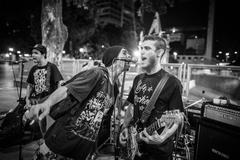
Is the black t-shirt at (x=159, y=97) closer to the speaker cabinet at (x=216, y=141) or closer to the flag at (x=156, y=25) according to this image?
the speaker cabinet at (x=216, y=141)

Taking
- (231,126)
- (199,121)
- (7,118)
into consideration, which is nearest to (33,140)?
(7,118)

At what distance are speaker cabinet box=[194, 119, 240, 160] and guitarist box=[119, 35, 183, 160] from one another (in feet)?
1.93

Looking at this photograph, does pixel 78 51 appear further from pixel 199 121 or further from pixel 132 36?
pixel 199 121

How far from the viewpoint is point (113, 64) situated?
265 centimetres

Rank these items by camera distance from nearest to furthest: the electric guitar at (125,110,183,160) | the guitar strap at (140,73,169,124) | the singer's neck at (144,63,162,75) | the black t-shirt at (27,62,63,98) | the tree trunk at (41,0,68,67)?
the electric guitar at (125,110,183,160), the guitar strap at (140,73,169,124), the singer's neck at (144,63,162,75), the black t-shirt at (27,62,63,98), the tree trunk at (41,0,68,67)

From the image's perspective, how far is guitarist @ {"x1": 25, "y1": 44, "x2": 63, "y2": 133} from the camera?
14.5ft

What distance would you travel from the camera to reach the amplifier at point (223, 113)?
2.37m

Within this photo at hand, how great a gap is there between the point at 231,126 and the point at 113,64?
1.72m

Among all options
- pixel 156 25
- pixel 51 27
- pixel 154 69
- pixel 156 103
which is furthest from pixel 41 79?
pixel 156 25

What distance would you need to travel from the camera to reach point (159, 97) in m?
2.36

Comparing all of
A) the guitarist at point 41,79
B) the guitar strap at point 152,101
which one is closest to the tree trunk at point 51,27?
the guitarist at point 41,79

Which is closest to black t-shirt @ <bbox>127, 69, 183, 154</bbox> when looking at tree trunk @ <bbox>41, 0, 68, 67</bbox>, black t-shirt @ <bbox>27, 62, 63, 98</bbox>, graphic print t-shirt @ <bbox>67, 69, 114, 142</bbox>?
graphic print t-shirt @ <bbox>67, 69, 114, 142</bbox>

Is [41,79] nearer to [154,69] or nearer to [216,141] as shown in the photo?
[154,69]

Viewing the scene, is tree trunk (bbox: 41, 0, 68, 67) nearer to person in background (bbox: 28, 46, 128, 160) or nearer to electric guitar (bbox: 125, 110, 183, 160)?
person in background (bbox: 28, 46, 128, 160)
